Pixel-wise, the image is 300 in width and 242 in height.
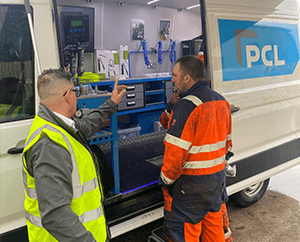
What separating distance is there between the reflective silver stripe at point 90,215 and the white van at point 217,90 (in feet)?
2.08

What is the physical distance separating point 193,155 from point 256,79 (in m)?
1.29

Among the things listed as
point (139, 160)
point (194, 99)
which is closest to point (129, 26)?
point (139, 160)

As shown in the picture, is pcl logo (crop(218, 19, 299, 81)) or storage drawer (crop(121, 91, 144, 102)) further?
storage drawer (crop(121, 91, 144, 102))

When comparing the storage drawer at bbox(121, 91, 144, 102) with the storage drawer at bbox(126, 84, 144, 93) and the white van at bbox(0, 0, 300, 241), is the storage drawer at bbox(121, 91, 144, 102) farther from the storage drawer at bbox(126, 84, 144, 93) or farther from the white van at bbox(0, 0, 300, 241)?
the white van at bbox(0, 0, 300, 241)

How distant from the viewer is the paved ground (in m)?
2.79

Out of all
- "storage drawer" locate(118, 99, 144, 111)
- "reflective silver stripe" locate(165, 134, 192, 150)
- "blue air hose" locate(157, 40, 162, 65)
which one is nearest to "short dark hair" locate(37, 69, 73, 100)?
"reflective silver stripe" locate(165, 134, 192, 150)

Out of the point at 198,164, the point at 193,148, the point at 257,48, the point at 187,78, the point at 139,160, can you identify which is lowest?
the point at 139,160

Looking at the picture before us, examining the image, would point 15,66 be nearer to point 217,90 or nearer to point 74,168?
point 74,168

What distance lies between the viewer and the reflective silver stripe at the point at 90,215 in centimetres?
129

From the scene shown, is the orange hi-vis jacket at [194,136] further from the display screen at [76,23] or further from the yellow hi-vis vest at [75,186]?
the display screen at [76,23]

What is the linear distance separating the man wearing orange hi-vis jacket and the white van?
1.44 feet

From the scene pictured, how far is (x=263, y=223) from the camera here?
302cm

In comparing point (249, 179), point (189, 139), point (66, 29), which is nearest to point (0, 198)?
point (189, 139)

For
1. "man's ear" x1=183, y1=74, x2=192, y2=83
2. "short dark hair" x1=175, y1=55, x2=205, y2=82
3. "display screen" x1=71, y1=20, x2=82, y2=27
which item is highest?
"display screen" x1=71, y1=20, x2=82, y2=27
